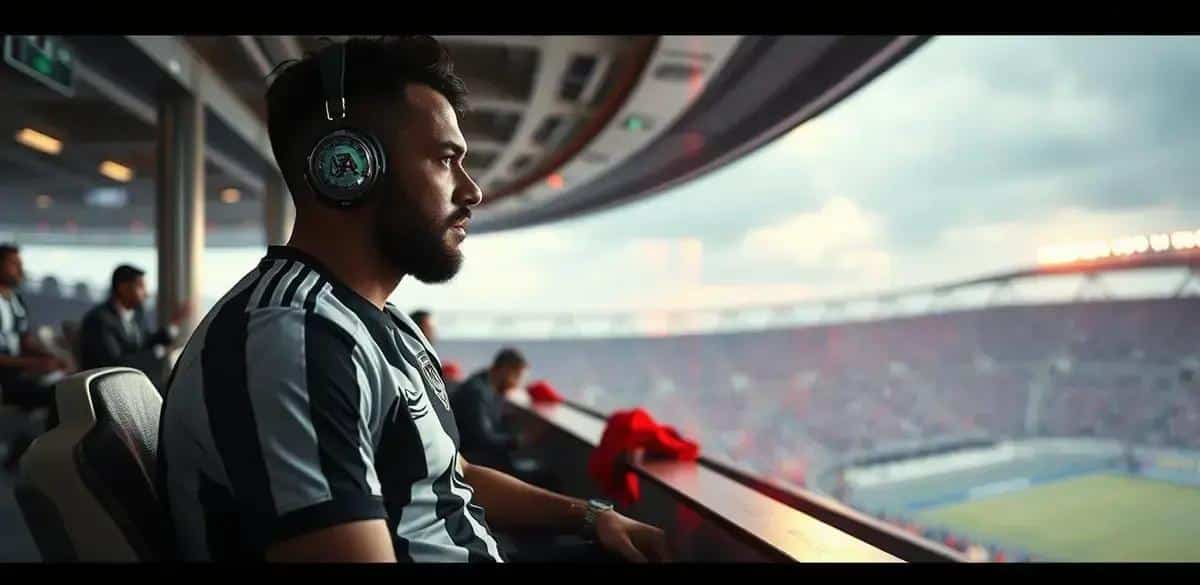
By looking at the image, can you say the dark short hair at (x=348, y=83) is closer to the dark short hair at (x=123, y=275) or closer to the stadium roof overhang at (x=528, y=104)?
the stadium roof overhang at (x=528, y=104)

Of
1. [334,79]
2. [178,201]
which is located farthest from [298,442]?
[178,201]

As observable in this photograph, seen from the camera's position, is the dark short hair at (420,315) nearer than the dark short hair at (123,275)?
No

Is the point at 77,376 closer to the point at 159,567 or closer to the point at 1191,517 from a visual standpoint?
the point at 159,567

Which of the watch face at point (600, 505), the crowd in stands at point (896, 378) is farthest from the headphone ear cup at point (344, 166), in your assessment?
the crowd in stands at point (896, 378)

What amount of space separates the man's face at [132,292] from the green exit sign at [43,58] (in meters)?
1.20

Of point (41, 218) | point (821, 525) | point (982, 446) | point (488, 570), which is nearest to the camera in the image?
point (488, 570)

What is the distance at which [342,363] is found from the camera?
0.69 meters

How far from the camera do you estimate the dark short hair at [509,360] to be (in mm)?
4203

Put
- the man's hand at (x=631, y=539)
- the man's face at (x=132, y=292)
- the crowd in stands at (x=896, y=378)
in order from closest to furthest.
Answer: the man's hand at (x=631, y=539) → the man's face at (x=132, y=292) → the crowd in stands at (x=896, y=378)

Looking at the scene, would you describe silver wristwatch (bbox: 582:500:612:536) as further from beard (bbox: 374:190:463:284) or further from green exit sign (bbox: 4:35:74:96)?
green exit sign (bbox: 4:35:74:96)

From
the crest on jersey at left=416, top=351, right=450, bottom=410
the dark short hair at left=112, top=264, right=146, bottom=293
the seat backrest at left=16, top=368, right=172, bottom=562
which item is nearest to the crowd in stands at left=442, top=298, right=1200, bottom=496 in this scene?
the dark short hair at left=112, top=264, right=146, bottom=293

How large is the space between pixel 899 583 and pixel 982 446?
76.3 ft

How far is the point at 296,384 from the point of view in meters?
0.65
